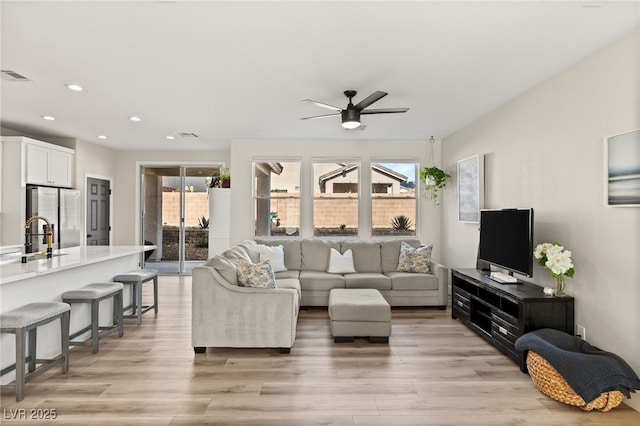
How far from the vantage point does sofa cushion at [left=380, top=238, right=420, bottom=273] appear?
18.9 ft

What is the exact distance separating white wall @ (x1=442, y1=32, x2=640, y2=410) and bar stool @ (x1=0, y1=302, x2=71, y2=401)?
13.8 feet

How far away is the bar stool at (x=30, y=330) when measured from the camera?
2.50 metres

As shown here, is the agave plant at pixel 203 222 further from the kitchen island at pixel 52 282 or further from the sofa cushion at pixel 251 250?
the kitchen island at pixel 52 282

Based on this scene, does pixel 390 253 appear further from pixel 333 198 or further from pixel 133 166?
pixel 133 166

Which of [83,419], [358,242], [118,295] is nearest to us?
[83,419]

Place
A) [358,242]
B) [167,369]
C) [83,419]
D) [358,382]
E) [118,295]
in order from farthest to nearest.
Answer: [358,242], [118,295], [167,369], [358,382], [83,419]

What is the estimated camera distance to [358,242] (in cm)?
603

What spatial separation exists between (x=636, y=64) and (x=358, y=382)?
122 inches

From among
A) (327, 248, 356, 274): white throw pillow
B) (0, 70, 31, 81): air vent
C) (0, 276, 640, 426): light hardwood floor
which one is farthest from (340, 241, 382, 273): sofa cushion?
(0, 70, 31, 81): air vent

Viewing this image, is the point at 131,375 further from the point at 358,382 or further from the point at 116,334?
the point at 358,382

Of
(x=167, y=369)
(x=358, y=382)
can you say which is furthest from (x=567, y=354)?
(x=167, y=369)

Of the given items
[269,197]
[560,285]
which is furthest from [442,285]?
[269,197]

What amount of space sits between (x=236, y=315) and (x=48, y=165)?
15.3 ft

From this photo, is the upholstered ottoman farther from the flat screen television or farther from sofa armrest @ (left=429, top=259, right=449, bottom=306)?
sofa armrest @ (left=429, top=259, right=449, bottom=306)
